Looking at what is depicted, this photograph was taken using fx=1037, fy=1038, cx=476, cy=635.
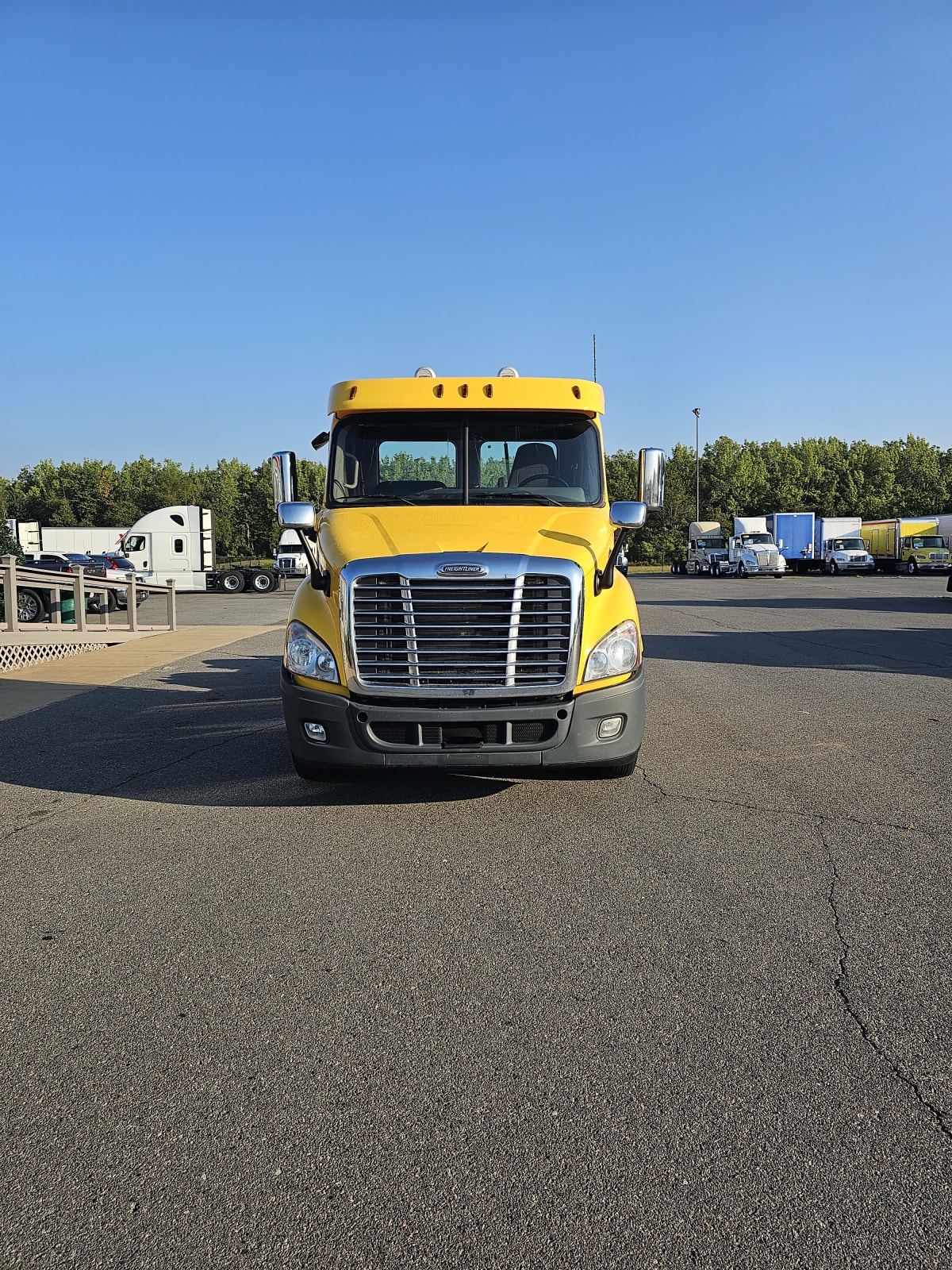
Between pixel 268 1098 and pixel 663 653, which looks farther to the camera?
pixel 663 653

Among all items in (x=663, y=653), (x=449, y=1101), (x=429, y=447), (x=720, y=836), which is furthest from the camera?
(x=663, y=653)

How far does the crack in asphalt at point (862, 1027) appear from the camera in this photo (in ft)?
9.29

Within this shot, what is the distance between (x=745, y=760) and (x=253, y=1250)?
5.82 m

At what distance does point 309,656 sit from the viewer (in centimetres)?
596

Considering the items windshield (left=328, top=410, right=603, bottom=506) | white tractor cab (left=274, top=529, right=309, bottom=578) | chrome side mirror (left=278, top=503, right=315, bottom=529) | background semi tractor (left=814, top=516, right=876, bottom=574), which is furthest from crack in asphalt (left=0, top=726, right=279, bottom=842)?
background semi tractor (left=814, top=516, right=876, bottom=574)

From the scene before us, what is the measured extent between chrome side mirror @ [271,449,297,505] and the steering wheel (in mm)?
1671

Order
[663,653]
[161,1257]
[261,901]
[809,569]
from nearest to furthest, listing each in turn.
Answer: [161,1257]
[261,901]
[663,653]
[809,569]

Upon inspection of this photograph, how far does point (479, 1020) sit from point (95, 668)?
12.6 meters

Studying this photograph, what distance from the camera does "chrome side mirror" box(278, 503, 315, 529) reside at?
276 inches

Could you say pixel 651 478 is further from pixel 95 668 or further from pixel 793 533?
pixel 793 533

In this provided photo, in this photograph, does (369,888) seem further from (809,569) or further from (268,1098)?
(809,569)

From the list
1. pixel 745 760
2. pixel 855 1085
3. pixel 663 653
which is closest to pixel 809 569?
pixel 663 653

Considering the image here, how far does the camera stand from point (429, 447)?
731 centimetres

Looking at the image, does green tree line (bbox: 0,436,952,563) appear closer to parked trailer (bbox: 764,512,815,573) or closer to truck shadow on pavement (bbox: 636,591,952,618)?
parked trailer (bbox: 764,512,815,573)
